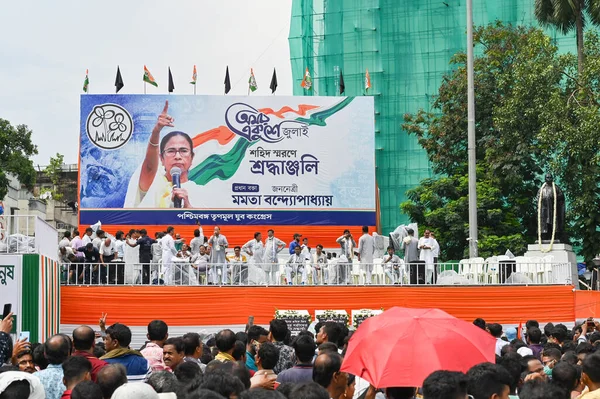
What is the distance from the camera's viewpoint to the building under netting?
43.2 metres

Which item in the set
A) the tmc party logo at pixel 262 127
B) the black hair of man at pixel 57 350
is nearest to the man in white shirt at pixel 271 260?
the tmc party logo at pixel 262 127

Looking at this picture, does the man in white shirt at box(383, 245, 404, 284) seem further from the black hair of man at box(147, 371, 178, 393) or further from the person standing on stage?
the black hair of man at box(147, 371, 178, 393)

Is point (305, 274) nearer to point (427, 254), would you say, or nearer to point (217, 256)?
point (217, 256)

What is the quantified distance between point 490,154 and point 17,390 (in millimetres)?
31345

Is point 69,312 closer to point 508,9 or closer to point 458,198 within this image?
point 458,198

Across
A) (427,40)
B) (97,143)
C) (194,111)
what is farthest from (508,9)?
(97,143)

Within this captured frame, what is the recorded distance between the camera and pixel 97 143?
106 ft

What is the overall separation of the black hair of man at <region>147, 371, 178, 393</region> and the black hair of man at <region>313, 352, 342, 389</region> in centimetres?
96

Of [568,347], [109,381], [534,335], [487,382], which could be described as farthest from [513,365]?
[534,335]

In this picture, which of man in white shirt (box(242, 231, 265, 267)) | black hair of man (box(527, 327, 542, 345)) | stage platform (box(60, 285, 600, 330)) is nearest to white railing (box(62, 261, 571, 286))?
stage platform (box(60, 285, 600, 330))

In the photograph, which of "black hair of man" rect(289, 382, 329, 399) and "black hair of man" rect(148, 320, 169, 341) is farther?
"black hair of man" rect(148, 320, 169, 341)

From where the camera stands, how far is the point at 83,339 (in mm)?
8375

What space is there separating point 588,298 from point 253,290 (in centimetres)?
783

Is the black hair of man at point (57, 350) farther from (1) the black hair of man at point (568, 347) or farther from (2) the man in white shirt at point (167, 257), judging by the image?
(2) the man in white shirt at point (167, 257)
